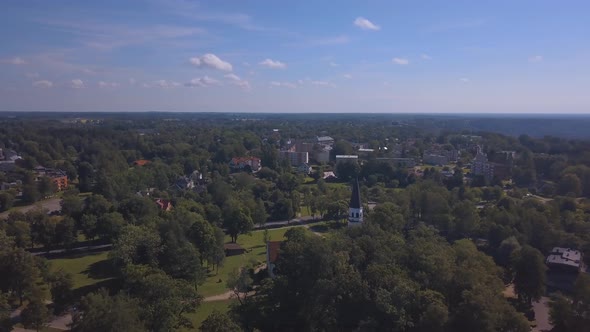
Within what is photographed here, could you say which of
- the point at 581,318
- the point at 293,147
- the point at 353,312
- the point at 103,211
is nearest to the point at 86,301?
the point at 353,312

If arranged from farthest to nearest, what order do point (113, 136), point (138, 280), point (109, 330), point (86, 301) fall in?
1. point (113, 136)
2. point (138, 280)
3. point (86, 301)
4. point (109, 330)

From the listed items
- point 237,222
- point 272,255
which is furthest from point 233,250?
point 272,255

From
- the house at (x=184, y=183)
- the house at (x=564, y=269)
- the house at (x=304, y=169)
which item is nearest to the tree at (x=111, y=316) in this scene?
the house at (x=564, y=269)

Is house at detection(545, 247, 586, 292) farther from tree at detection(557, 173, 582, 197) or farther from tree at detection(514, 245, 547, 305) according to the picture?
tree at detection(557, 173, 582, 197)

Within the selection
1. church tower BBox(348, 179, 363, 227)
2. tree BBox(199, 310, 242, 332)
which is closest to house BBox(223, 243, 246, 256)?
church tower BBox(348, 179, 363, 227)

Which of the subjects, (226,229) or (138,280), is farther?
(226,229)

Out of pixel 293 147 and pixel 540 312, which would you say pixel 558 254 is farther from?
pixel 293 147

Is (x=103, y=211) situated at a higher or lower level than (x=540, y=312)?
higher

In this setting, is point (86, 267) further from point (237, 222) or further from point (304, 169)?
point (304, 169)
